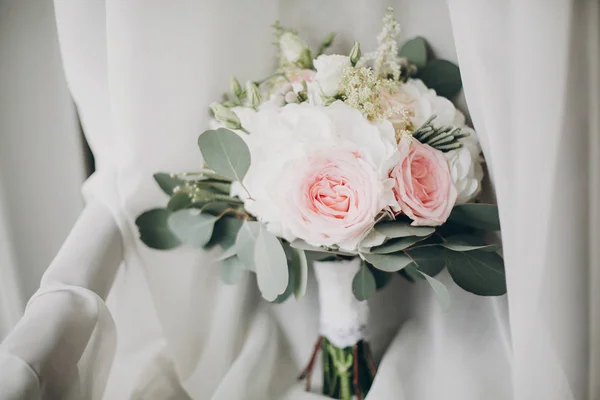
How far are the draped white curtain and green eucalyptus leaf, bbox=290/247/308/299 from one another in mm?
196

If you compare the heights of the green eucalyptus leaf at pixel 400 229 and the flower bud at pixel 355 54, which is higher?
the flower bud at pixel 355 54

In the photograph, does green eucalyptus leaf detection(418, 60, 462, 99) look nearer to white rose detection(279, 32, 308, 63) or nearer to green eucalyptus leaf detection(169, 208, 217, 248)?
white rose detection(279, 32, 308, 63)

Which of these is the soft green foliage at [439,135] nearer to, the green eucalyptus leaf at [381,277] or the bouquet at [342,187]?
the bouquet at [342,187]

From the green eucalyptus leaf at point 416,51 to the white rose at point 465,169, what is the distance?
7.4 inches

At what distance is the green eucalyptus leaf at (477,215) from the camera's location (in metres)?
0.69

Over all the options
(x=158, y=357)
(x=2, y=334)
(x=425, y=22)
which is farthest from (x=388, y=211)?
(x=2, y=334)

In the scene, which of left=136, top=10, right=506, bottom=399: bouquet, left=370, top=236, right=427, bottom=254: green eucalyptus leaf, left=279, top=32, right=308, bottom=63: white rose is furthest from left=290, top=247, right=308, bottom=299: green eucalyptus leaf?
→ left=279, top=32, right=308, bottom=63: white rose

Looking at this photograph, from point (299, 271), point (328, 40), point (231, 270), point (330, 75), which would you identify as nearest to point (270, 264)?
point (299, 271)

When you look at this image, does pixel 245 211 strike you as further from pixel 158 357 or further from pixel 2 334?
pixel 2 334

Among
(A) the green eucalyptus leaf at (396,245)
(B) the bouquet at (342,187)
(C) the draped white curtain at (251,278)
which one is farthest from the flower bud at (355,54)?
(A) the green eucalyptus leaf at (396,245)

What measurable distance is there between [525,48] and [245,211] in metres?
0.44

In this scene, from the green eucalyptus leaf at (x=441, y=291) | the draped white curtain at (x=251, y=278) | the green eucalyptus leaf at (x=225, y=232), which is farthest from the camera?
the green eucalyptus leaf at (x=225, y=232)

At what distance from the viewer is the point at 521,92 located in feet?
1.82

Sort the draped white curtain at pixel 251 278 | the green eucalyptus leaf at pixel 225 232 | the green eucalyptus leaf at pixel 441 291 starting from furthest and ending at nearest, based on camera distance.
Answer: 1. the green eucalyptus leaf at pixel 225 232
2. the green eucalyptus leaf at pixel 441 291
3. the draped white curtain at pixel 251 278
